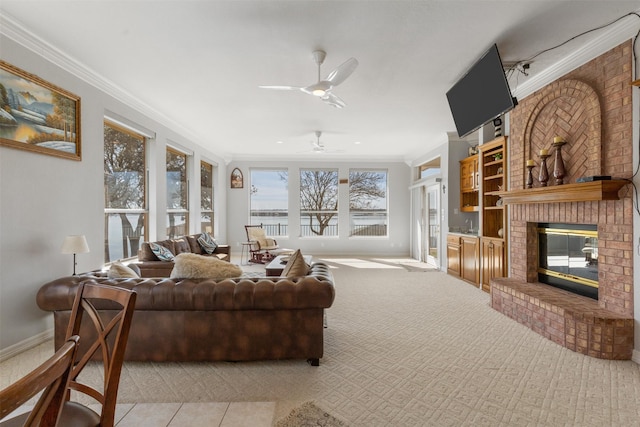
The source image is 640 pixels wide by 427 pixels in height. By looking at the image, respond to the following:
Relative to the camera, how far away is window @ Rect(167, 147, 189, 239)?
5.96 metres

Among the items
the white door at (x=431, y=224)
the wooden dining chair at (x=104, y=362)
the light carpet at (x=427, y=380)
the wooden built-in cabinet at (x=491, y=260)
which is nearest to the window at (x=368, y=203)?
the white door at (x=431, y=224)

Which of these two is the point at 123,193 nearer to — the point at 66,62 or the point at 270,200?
the point at 66,62

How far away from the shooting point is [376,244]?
9.13 meters

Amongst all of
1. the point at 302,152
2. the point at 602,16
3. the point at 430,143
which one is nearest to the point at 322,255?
the point at 302,152

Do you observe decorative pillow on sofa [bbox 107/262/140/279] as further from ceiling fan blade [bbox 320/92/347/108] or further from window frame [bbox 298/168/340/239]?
window frame [bbox 298/168/340/239]

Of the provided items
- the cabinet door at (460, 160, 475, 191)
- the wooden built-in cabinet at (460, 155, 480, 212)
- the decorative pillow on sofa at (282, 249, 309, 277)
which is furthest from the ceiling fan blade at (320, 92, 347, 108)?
the cabinet door at (460, 160, 475, 191)

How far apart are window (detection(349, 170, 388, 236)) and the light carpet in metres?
5.76

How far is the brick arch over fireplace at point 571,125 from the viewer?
297cm

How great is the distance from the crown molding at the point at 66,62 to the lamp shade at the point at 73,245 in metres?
1.71

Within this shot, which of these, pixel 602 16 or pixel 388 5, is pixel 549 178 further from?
pixel 388 5

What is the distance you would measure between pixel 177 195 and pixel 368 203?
5.10 m

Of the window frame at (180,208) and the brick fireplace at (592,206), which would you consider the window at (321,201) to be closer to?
the window frame at (180,208)

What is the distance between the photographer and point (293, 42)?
2965 millimetres

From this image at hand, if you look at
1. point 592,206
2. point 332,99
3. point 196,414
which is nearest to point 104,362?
point 196,414
